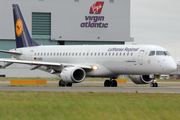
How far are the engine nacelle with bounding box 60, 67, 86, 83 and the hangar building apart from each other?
54.9m

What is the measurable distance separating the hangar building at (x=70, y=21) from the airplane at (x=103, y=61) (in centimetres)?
4735

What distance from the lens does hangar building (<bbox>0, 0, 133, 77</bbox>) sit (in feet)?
297

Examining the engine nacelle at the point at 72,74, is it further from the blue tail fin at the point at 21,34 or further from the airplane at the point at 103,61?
the blue tail fin at the point at 21,34

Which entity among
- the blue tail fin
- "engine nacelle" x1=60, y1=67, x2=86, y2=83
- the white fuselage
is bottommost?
"engine nacelle" x1=60, y1=67, x2=86, y2=83

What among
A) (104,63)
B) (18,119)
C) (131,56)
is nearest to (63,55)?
(104,63)

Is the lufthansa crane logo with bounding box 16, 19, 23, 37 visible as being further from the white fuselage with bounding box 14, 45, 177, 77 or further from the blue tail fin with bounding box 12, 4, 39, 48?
the white fuselage with bounding box 14, 45, 177, 77

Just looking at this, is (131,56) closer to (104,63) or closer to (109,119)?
(104,63)

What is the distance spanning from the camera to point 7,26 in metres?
90.1

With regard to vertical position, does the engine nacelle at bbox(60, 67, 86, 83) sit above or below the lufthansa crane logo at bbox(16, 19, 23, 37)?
below

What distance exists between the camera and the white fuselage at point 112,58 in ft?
111

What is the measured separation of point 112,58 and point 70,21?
5759 cm

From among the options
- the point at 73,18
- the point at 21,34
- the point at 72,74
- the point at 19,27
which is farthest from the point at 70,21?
the point at 72,74

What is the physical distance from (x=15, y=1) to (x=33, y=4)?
13.9ft

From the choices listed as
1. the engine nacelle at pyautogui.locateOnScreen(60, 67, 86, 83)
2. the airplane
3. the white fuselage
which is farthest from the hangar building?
the engine nacelle at pyautogui.locateOnScreen(60, 67, 86, 83)
